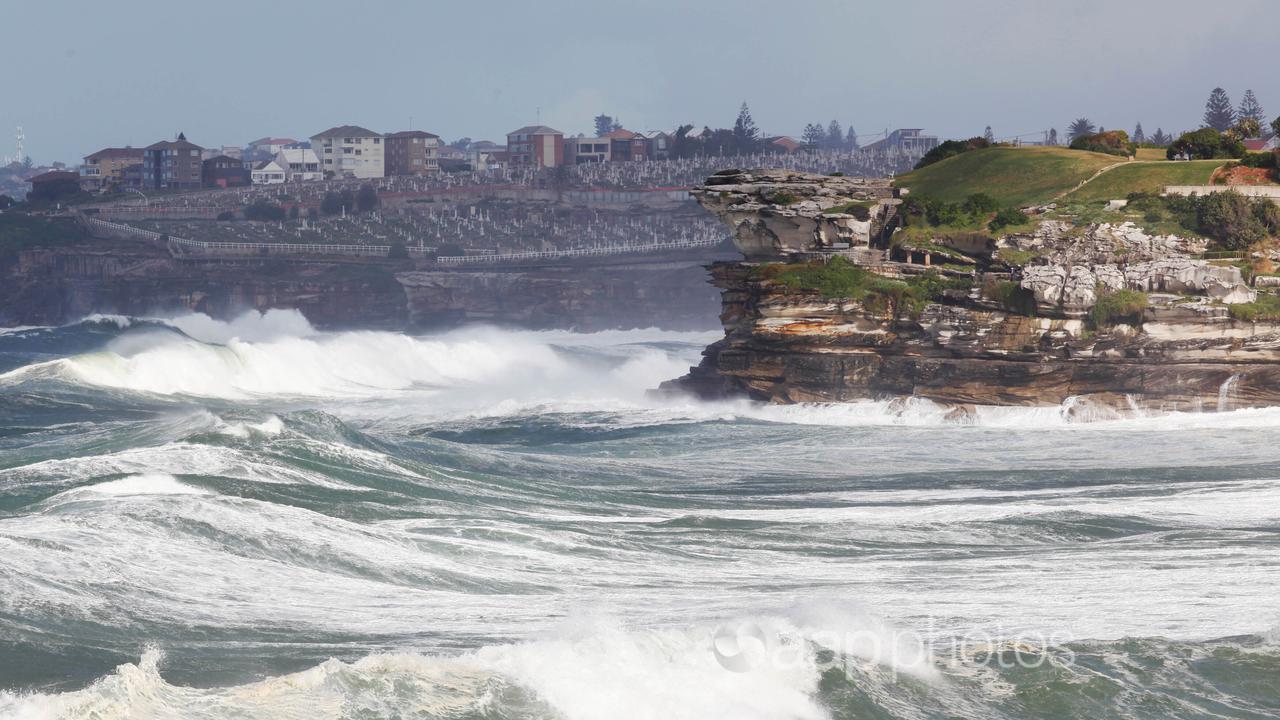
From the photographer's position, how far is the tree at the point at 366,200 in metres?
128

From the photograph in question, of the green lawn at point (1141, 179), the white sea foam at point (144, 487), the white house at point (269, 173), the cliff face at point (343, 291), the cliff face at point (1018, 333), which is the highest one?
the white house at point (269, 173)

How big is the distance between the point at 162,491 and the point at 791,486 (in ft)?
39.8

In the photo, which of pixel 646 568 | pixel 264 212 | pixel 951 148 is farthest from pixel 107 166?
pixel 646 568

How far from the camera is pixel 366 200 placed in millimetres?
128500

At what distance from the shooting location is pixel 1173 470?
1195 inches

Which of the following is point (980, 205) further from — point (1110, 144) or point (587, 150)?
point (587, 150)

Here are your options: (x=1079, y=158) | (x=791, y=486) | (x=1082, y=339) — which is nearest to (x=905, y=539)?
(x=791, y=486)

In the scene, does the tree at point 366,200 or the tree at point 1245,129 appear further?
the tree at point 366,200

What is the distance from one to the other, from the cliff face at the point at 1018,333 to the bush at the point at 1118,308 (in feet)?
0.19

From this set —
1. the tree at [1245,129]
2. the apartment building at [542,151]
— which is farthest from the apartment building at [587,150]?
the tree at [1245,129]

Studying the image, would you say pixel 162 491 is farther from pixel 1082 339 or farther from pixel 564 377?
pixel 564 377

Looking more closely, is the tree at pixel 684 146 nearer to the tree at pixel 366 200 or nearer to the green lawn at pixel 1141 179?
the tree at pixel 366 200

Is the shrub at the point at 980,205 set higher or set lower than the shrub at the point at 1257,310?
higher

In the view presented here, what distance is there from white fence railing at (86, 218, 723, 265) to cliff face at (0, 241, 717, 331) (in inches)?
85.7
